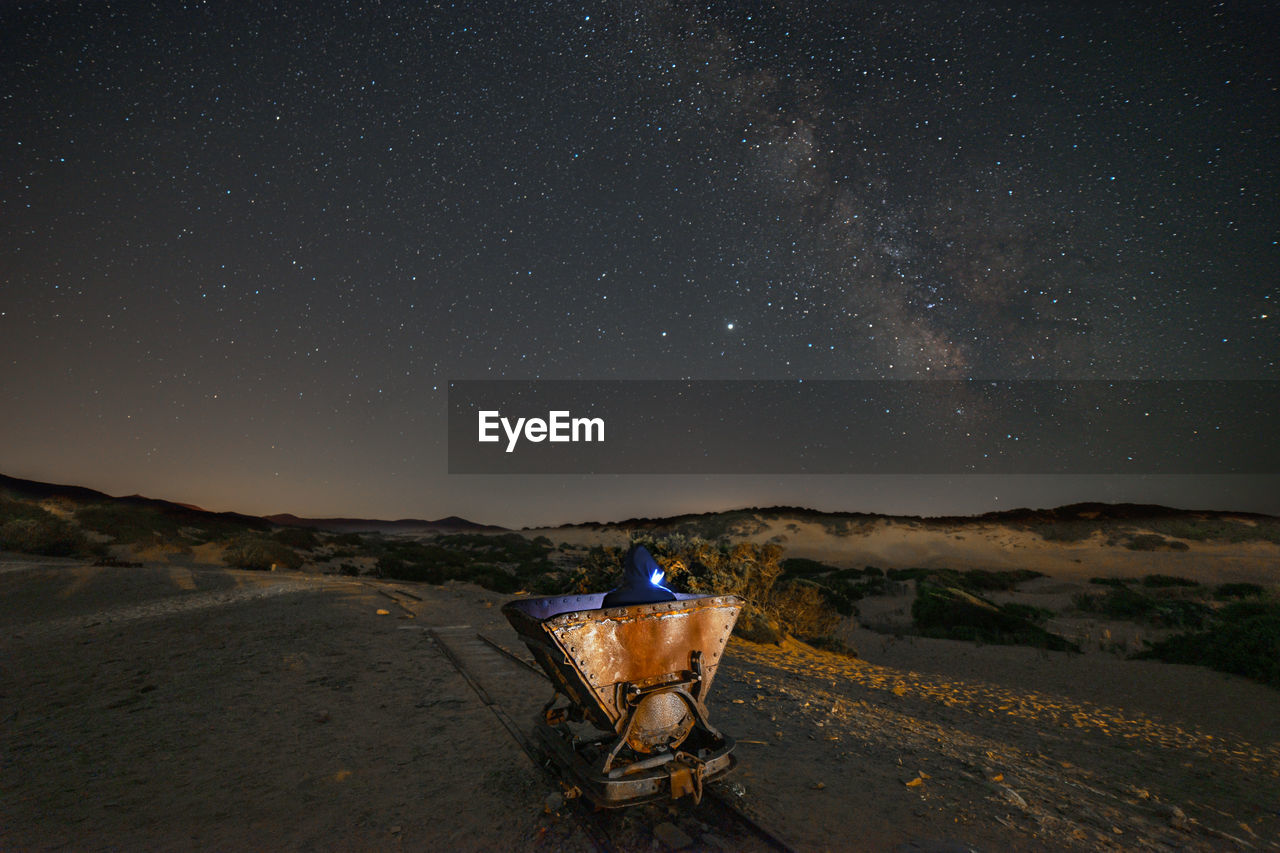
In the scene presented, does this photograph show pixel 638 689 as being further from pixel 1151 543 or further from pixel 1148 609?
pixel 1151 543

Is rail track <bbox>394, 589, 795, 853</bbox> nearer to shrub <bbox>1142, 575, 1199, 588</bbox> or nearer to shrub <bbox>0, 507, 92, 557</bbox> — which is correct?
shrub <bbox>0, 507, 92, 557</bbox>

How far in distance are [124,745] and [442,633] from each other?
5917mm

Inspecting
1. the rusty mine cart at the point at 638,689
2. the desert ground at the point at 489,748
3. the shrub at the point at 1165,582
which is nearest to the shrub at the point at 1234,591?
the shrub at the point at 1165,582

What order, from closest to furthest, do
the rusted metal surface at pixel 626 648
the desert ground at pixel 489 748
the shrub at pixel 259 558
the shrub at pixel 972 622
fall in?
1. the rusted metal surface at pixel 626 648
2. the desert ground at pixel 489 748
3. the shrub at pixel 972 622
4. the shrub at pixel 259 558

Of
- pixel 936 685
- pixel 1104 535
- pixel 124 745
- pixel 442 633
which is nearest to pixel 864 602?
pixel 936 685

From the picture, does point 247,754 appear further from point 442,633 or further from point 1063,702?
point 1063,702

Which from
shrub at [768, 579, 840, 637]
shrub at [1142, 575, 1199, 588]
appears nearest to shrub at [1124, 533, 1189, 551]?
shrub at [1142, 575, 1199, 588]

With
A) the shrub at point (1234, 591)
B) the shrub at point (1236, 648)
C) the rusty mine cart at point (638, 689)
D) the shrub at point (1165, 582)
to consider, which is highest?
the rusty mine cart at point (638, 689)

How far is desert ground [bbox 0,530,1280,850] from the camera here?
4305 millimetres

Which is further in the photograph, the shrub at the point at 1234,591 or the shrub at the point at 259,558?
the shrub at the point at 259,558

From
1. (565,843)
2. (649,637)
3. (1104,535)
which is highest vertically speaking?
(649,637)

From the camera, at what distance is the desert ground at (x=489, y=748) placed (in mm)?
4305

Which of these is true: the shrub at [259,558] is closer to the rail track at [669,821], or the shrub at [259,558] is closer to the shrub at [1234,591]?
the rail track at [669,821]

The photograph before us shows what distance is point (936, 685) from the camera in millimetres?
9883
